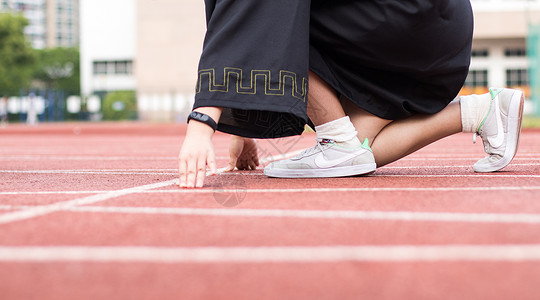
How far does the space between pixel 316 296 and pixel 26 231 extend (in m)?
0.62

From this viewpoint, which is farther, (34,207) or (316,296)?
(34,207)

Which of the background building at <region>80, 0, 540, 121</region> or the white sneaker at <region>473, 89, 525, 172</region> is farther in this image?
the background building at <region>80, 0, 540, 121</region>

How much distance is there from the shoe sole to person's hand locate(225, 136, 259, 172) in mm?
272

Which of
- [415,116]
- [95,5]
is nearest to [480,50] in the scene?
[95,5]

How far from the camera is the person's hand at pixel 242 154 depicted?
2281 millimetres

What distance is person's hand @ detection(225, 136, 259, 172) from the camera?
2.28 meters

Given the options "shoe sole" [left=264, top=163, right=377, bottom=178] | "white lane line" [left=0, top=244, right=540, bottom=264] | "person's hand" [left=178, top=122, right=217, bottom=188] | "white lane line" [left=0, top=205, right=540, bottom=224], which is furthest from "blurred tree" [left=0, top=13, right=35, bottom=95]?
"white lane line" [left=0, top=244, right=540, bottom=264]

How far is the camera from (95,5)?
99.8 ft

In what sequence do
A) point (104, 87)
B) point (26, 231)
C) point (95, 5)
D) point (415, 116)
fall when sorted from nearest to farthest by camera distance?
point (26, 231) → point (415, 116) → point (95, 5) → point (104, 87)

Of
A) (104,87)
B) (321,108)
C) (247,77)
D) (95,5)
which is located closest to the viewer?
(247,77)

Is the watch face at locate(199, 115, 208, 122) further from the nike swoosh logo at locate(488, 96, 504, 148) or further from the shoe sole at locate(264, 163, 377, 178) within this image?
the nike swoosh logo at locate(488, 96, 504, 148)

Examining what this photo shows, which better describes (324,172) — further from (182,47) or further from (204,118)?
(182,47)

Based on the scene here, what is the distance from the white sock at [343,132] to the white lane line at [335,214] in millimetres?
734

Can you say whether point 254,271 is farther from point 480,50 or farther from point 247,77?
point 480,50
